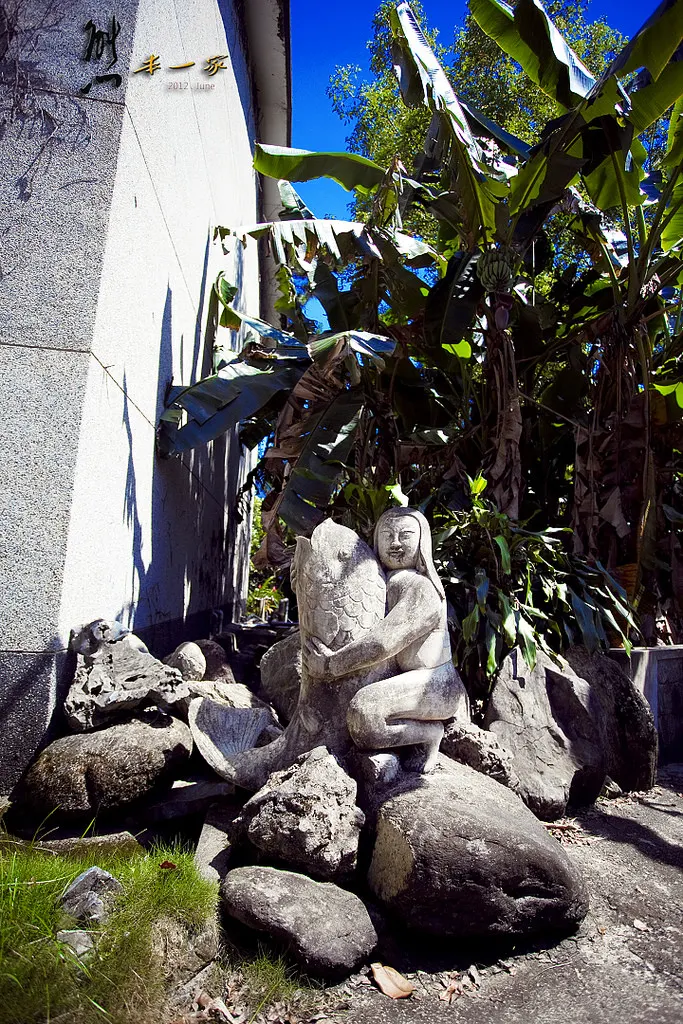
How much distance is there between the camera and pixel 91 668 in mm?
3672

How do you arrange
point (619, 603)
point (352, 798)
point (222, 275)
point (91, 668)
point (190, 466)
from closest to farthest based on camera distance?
1. point (352, 798)
2. point (91, 668)
3. point (619, 603)
4. point (190, 466)
5. point (222, 275)

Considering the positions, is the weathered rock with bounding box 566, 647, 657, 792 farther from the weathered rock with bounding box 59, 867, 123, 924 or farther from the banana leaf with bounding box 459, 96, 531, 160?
the banana leaf with bounding box 459, 96, 531, 160

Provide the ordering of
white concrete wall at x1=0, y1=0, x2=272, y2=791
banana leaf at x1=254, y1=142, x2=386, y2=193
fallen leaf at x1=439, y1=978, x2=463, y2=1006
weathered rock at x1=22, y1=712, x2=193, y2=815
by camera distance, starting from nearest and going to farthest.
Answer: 1. fallen leaf at x1=439, y1=978, x2=463, y2=1006
2. weathered rock at x1=22, y1=712, x2=193, y2=815
3. white concrete wall at x1=0, y1=0, x2=272, y2=791
4. banana leaf at x1=254, y1=142, x2=386, y2=193

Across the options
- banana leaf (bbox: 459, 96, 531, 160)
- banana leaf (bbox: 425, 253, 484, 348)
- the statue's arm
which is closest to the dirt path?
the statue's arm

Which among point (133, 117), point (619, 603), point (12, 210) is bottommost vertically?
point (619, 603)

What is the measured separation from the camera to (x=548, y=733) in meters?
4.66

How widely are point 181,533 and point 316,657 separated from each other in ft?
10.9

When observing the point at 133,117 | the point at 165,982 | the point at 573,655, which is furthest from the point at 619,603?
the point at 133,117

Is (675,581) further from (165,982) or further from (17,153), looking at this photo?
(17,153)

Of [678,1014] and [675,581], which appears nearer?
[678,1014]

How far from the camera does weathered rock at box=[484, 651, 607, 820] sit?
4.35 metres

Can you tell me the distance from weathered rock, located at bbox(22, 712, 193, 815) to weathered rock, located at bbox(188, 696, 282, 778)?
0.13 meters

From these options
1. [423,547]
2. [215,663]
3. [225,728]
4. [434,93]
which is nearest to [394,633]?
[423,547]

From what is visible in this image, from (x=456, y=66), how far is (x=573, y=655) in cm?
1212
